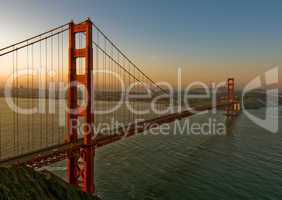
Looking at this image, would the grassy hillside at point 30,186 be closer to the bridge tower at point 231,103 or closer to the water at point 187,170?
the water at point 187,170

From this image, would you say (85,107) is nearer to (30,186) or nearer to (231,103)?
(30,186)

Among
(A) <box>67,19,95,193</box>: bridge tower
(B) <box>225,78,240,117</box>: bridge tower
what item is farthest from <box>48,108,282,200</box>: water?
(B) <box>225,78,240,117</box>: bridge tower

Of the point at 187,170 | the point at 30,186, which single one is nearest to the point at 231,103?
the point at 187,170

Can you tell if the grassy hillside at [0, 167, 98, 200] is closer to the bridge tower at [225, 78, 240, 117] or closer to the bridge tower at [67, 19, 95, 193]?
the bridge tower at [67, 19, 95, 193]

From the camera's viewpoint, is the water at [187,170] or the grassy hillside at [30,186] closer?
the grassy hillside at [30,186]

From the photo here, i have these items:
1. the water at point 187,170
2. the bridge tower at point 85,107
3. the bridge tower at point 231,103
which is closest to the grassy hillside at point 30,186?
the bridge tower at point 85,107

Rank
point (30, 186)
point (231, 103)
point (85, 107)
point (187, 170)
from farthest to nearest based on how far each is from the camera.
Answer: point (231, 103)
point (187, 170)
point (85, 107)
point (30, 186)

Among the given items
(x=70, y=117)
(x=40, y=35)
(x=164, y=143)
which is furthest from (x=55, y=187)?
(x=164, y=143)
